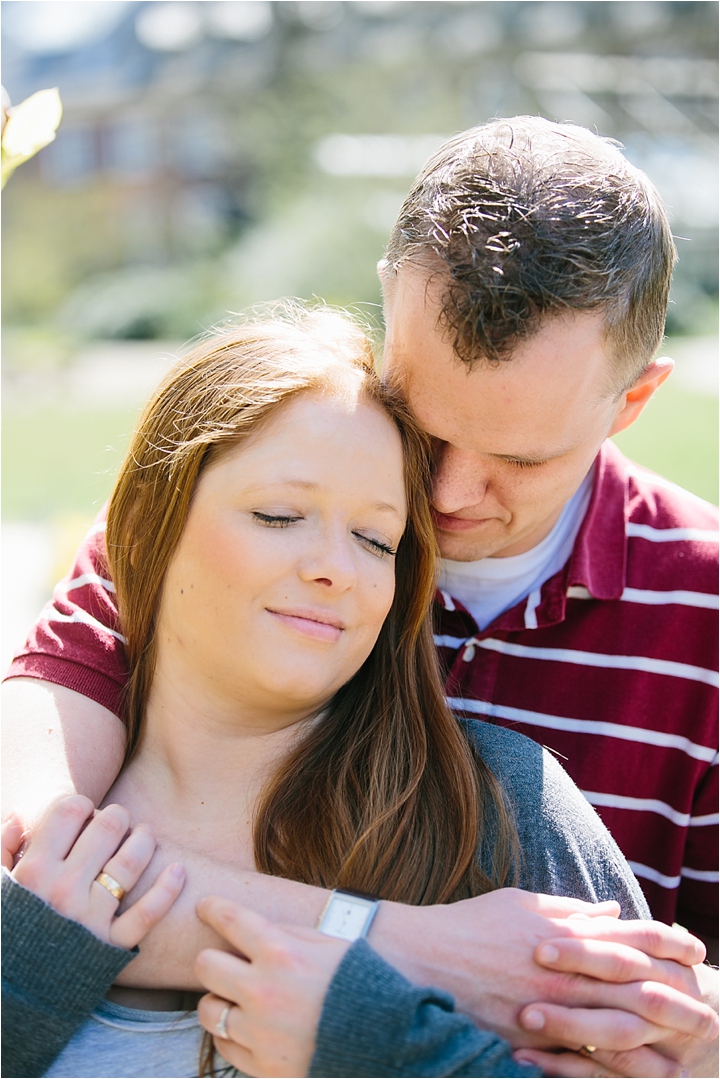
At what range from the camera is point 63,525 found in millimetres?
7105

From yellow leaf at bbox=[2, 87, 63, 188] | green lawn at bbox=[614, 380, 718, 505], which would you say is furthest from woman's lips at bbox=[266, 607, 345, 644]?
green lawn at bbox=[614, 380, 718, 505]

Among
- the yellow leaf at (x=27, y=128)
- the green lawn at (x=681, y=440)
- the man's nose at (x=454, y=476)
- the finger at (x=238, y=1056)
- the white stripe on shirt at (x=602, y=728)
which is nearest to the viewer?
the yellow leaf at (x=27, y=128)

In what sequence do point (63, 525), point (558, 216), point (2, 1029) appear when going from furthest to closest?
1. point (63, 525)
2. point (558, 216)
3. point (2, 1029)

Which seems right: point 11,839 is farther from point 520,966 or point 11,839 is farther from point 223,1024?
point 520,966

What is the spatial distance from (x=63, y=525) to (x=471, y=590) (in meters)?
4.88

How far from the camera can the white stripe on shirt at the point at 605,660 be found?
2625mm

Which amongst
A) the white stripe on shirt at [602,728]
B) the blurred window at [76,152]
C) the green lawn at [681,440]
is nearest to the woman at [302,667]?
the white stripe on shirt at [602,728]

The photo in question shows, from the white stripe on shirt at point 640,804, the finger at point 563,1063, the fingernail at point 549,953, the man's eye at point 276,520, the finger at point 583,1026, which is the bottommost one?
the white stripe on shirt at point 640,804

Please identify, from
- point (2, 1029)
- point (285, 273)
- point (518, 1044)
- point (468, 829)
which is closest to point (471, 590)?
point (468, 829)

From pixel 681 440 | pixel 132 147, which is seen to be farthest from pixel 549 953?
pixel 132 147

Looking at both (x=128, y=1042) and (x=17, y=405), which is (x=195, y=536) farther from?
(x=17, y=405)

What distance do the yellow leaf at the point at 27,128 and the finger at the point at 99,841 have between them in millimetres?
1057

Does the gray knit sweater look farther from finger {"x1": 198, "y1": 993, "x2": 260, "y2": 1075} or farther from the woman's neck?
the woman's neck

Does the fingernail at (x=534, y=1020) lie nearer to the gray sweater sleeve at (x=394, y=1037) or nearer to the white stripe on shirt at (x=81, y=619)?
the gray sweater sleeve at (x=394, y=1037)
